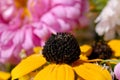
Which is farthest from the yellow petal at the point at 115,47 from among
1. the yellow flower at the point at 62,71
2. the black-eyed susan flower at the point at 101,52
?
the yellow flower at the point at 62,71

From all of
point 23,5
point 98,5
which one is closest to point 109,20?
point 98,5

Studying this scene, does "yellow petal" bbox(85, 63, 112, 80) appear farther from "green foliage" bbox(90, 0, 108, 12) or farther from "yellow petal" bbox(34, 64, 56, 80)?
"green foliage" bbox(90, 0, 108, 12)

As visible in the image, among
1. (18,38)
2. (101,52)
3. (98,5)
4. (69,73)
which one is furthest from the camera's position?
(98,5)

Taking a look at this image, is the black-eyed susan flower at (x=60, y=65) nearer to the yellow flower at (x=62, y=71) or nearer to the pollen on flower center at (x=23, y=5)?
the yellow flower at (x=62, y=71)

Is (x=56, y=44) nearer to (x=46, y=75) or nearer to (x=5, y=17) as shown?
(x=46, y=75)

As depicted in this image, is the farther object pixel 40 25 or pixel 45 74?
pixel 40 25

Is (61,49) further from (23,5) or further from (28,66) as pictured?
(23,5)
